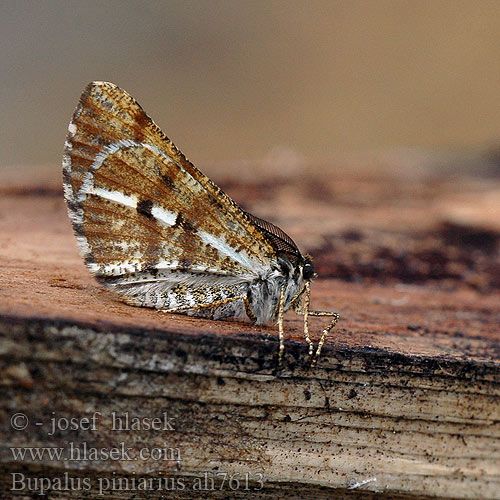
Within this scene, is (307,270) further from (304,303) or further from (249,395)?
(249,395)

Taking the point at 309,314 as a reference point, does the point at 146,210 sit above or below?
above

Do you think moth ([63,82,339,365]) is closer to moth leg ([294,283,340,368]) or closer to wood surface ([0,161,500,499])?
moth leg ([294,283,340,368])

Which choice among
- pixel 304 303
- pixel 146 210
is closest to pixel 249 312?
pixel 304 303

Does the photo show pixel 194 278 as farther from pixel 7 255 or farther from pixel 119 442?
pixel 119 442

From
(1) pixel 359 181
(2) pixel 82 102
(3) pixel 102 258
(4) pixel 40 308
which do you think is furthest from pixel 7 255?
(1) pixel 359 181

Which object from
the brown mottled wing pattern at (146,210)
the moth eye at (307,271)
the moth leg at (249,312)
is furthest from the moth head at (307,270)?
the moth leg at (249,312)

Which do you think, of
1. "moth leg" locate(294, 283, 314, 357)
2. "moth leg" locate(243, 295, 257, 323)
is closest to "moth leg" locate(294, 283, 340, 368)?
"moth leg" locate(294, 283, 314, 357)

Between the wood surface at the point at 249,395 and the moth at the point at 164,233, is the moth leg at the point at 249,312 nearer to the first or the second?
the moth at the point at 164,233
